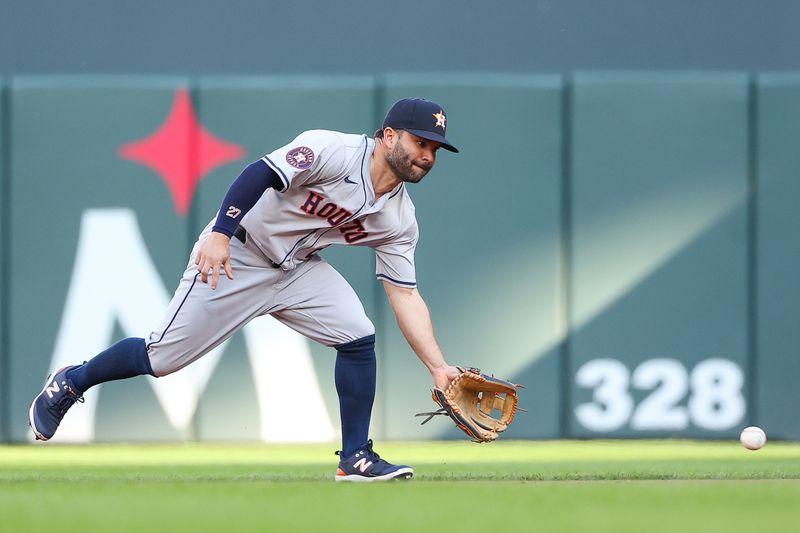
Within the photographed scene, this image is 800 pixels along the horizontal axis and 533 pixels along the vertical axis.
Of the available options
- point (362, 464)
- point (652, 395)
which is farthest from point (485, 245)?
point (362, 464)

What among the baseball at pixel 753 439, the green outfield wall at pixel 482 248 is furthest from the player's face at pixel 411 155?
the green outfield wall at pixel 482 248

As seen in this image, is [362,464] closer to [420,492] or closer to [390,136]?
[420,492]

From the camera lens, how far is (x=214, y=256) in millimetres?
4047

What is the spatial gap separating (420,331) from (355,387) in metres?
0.29

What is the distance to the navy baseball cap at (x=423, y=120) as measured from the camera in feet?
14.0

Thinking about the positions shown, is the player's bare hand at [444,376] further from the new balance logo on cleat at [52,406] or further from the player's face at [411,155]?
the new balance logo on cleat at [52,406]

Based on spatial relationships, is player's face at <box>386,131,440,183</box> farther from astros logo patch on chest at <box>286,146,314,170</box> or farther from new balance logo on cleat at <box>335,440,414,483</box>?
new balance logo on cleat at <box>335,440,414,483</box>

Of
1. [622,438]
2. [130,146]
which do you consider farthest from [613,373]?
[130,146]

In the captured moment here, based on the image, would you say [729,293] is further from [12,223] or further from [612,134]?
[12,223]

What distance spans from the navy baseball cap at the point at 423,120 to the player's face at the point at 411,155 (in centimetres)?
3

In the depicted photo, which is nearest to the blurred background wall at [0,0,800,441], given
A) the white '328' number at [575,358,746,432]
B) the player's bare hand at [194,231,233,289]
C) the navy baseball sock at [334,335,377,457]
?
the white '328' number at [575,358,746,432]

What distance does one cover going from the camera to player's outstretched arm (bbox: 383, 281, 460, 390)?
14.8 ft

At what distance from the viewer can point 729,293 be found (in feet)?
22.0

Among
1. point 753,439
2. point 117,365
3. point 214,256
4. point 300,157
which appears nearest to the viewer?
point 214,256
